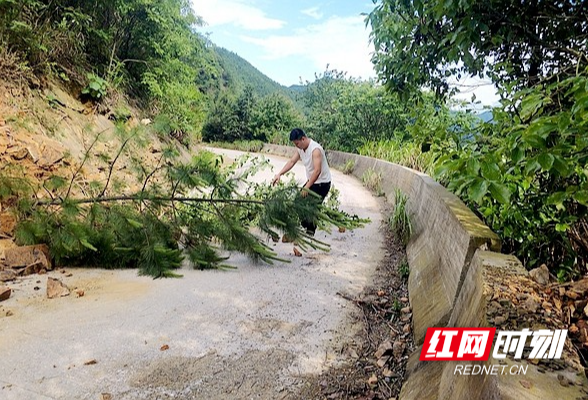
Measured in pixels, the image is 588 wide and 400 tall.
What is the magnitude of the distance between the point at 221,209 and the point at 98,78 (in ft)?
17.7

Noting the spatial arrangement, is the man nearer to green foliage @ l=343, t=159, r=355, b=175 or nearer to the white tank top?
the white tank top

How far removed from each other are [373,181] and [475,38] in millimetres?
7841

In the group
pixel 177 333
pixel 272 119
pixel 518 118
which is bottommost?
pixel 177 333

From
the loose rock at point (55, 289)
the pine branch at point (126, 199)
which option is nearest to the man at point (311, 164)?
the pine branch at point (126, 199)

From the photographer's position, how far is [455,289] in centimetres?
268

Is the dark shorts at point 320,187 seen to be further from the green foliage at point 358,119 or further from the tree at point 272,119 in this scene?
the tree at point 272,119

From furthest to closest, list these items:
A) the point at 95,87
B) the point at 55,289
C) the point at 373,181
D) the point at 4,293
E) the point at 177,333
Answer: the point at 373,181
the point at 95,87
the point at 55,289
the point at 4,293
the point at 177,333

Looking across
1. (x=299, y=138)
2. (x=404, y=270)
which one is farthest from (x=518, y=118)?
(x=299, y=138)

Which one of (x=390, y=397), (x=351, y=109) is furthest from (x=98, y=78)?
(x=351, y=109)

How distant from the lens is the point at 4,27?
6414 millimetres

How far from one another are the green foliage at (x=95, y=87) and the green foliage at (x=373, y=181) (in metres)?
7.07

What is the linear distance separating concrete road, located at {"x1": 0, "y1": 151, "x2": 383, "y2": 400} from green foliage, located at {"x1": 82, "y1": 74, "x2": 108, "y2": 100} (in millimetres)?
5060

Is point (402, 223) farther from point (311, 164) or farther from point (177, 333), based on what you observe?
point (177, 333)

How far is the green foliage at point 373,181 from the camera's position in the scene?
34.8 feet
